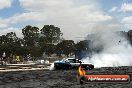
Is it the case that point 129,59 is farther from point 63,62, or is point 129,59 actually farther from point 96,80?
point 96,80

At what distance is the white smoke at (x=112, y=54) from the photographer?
3007 inches

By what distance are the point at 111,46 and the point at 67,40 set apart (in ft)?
255

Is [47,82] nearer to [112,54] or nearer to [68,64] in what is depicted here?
[68,64]

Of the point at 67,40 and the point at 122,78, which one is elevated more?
the point at 67,40

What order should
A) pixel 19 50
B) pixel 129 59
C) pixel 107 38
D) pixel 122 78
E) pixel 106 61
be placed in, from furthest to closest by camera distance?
pixel 19 50
pixel 107 38
pixel 129 59
pixel 106 61
pixel 122 78

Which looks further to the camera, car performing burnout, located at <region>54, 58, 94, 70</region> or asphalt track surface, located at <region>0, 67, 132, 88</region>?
car performing burnout, located at <region>54, 58, 94, 70</region>

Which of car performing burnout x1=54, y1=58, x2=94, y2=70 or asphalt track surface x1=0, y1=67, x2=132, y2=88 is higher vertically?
car performing burnout x1=54, y1=58, x2=94, y2=70

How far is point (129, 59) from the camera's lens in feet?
298

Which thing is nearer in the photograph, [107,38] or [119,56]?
[119,56]

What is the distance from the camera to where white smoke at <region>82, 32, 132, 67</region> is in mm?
76369

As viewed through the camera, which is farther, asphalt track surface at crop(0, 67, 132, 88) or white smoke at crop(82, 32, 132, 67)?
white smoke at crop(82, 32, 132, 67)

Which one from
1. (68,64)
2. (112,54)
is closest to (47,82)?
(68,64)

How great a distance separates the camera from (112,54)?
271 ft

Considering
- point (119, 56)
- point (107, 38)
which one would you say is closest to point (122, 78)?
point (119, 56)
